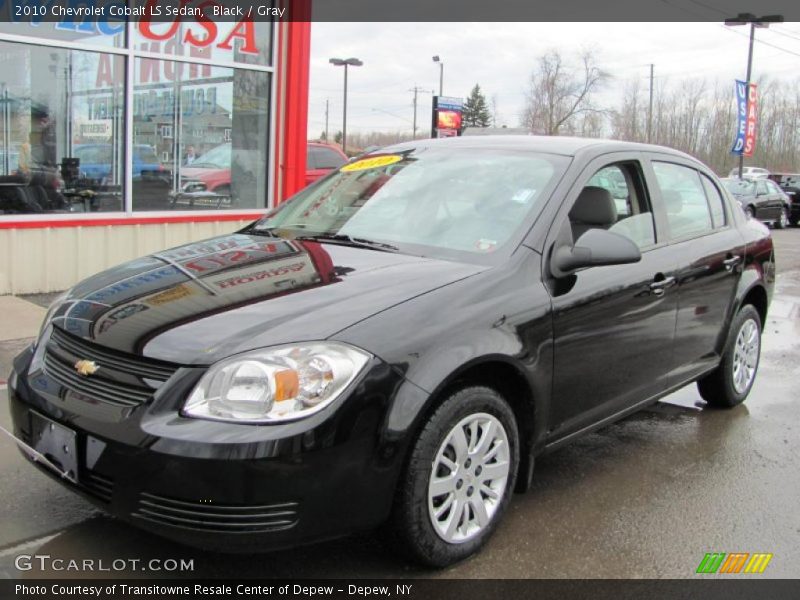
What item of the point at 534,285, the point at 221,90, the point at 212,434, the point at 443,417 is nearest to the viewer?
the point at 212,434

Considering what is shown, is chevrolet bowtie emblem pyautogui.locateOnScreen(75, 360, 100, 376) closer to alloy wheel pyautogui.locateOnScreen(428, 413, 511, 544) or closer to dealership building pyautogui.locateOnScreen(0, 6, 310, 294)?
alloy wheel pyautogui.locateOnScreen(428, 413, 511, 544)

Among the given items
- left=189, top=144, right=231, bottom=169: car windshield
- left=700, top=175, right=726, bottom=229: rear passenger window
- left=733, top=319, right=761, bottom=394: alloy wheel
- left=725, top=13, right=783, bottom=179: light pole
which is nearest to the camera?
left=700, top=175, right=726, bottom=229: rear passenger window

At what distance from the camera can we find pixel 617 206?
4.00 meters

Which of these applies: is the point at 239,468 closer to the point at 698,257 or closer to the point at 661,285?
the point at 661,285

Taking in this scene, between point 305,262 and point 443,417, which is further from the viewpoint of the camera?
point 305,262

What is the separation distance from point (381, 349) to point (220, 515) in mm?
750

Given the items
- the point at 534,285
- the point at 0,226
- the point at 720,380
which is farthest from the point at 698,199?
the point at 0,226

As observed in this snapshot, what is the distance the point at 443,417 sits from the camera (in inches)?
110

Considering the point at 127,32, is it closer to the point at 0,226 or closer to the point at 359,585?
the point at 0,226

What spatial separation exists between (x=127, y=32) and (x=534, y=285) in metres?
6.65

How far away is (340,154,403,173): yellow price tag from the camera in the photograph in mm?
4281

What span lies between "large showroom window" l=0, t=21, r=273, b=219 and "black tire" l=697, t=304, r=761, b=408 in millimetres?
6234

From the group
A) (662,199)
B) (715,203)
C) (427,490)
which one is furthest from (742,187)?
(427,490)

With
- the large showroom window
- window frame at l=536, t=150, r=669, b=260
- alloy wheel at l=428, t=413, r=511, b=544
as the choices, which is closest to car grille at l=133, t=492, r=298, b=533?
alloy wheel at l=428, t=413, r=511, b=544
